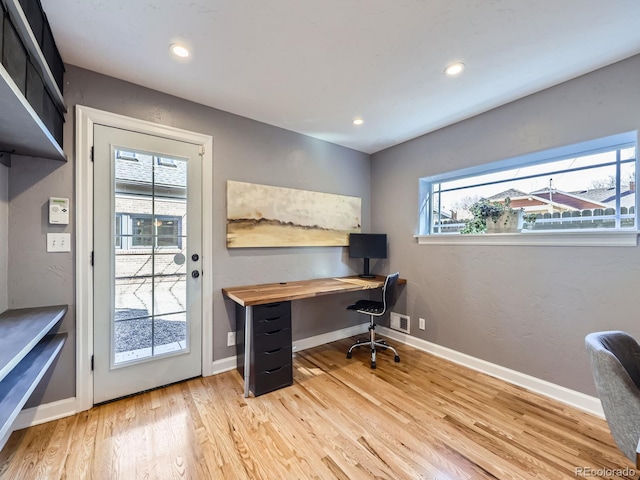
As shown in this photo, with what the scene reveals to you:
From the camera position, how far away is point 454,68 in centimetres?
192

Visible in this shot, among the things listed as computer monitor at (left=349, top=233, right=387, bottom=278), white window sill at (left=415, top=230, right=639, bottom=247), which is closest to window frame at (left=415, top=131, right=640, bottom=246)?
white window sill at (left=415, top=230, right=639, bottom=247)

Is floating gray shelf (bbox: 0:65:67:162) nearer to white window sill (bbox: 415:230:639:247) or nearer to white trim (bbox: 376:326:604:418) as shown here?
white window sill (bbox: 415:230:639:247)

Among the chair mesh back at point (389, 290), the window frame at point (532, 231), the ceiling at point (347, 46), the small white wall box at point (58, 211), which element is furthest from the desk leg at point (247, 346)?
the window frame at point (532, 231)

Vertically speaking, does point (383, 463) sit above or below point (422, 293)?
below

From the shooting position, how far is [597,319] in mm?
1939

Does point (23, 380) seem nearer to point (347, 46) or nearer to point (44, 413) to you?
point (44, 413)

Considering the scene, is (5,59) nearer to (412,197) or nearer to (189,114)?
(189,114)

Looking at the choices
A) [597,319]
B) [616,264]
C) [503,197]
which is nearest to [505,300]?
[597,319]

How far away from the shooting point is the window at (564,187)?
1.96m

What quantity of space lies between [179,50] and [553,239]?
10.3ft

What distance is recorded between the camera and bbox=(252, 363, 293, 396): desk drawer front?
2152 mm

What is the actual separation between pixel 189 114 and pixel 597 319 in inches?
146

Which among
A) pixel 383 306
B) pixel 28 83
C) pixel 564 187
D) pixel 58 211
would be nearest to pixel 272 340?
pixel 383 306

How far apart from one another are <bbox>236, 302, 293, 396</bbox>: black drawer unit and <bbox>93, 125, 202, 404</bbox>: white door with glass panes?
0.63 meters
